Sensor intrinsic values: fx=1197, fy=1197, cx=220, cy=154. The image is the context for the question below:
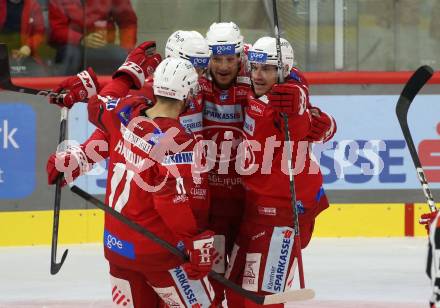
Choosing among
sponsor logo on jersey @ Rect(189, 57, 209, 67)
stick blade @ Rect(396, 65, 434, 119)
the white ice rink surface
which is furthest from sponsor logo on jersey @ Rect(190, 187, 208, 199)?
the white ice rink surface

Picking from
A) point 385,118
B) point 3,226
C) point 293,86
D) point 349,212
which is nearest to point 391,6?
point 385,118

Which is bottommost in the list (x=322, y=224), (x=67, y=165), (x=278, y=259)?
(x=322, y=224)

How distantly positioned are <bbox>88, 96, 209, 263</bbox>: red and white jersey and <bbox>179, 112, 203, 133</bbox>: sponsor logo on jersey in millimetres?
376

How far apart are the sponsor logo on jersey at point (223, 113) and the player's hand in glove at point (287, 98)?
1.12 ft

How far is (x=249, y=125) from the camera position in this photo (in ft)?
15.8

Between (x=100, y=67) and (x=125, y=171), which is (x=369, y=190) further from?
(x=125, y=171)

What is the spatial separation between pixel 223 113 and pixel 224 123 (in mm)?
47

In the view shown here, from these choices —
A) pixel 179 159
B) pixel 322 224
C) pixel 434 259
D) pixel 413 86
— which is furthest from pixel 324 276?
pixel 434 259

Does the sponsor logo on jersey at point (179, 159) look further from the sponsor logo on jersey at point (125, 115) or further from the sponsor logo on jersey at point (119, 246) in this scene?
the sponsor logo on jersey at point (119, 246)

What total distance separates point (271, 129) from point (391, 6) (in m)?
3.34

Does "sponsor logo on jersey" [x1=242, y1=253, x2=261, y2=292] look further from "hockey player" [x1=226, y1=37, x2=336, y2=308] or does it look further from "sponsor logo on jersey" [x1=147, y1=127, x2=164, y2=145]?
"sponsor logo on jersey" [x1=147, y1=127, x2=164, y2=145]

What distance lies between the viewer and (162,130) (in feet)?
13.5

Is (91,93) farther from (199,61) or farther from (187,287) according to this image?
(187,287)

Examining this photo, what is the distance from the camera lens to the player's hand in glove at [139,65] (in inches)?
188
